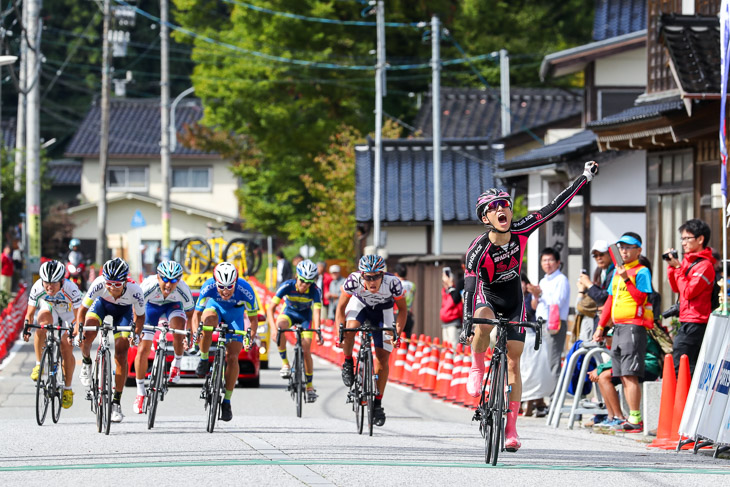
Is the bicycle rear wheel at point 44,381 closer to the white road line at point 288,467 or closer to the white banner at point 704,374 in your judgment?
the white road line at point 288,467

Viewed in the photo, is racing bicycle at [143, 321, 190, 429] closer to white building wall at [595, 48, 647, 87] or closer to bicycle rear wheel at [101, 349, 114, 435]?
bicycle rear wheel at [101, 349, 114, 435]

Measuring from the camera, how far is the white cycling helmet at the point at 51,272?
14922 millimetres

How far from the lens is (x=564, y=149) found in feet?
81.3

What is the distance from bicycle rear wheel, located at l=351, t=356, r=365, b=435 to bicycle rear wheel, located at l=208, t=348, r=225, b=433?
1426 millimetres

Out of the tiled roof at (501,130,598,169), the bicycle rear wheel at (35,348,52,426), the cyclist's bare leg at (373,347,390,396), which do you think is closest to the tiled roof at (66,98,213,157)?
the tiled roof at (501,130,598,169)

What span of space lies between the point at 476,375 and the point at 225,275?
4.31m

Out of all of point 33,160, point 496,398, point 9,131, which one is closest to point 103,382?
point 496,398

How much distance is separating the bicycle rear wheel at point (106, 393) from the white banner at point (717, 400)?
18.6ft

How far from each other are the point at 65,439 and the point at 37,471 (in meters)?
2.58

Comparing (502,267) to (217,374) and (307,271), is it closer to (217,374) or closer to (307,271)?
(217,374)

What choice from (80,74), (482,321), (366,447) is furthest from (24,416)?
(80,74)

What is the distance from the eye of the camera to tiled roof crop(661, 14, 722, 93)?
16.5 m

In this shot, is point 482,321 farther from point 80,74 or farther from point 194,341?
point 80,74

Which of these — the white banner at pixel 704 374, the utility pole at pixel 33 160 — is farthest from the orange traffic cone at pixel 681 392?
the utility pole at pixel 33 160
